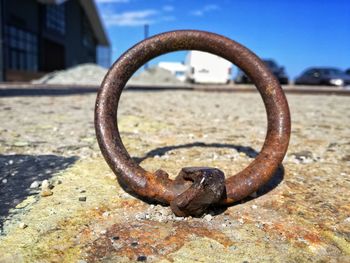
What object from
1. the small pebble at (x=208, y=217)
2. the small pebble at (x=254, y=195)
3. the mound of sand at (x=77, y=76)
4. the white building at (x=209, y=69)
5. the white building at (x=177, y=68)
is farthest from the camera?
the white building at (x=177, y=68)

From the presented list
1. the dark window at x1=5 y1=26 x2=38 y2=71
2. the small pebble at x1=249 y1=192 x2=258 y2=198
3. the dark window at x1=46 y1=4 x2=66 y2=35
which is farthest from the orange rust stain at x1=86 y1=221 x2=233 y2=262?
the dark window at x1=46 y1=4 x2=66 y2=35

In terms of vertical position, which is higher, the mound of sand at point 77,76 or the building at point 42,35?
the building at point 42,35

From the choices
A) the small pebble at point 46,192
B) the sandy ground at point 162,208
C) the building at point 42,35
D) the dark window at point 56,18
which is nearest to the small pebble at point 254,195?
the sandy ground at point 162,208

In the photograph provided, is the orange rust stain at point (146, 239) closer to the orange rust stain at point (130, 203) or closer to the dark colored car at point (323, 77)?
the orange rust stain at point (130, 203)

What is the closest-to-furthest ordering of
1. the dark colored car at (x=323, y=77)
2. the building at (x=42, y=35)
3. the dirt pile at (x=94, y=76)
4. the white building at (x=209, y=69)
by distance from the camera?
the white building at (x=209, y=69)
the dirt pile at (x=94, y=76)
the building at (x=42, y=35)
the dark colored car at (x=323, y=77)

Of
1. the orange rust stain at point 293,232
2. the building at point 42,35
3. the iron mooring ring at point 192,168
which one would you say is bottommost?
the orange rust stain at point 293,232

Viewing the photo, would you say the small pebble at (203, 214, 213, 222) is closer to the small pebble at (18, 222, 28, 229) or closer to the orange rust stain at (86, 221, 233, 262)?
the orange rust stain at (86, 221, 233, 262)

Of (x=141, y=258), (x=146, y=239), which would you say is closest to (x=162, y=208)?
(x=146, y=239)

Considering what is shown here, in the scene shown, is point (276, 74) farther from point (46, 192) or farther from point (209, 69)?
point (46, 192)
